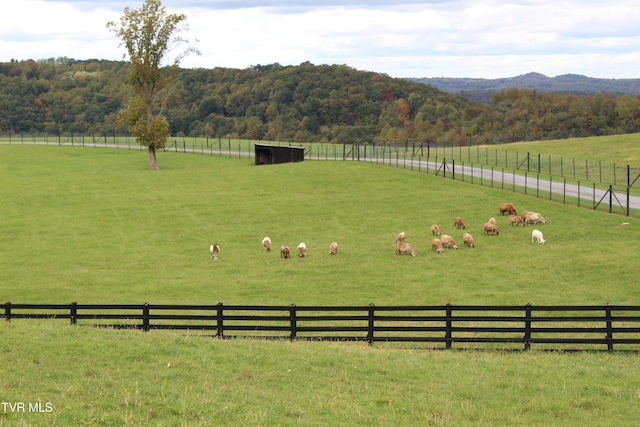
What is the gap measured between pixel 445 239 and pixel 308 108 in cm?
13325

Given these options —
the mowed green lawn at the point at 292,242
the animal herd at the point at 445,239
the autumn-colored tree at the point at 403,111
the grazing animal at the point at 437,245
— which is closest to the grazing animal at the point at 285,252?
the animal herd at the point at 445,239

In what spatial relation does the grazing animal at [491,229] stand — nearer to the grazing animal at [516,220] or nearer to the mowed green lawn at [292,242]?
the mowed green lawn at [292,242]

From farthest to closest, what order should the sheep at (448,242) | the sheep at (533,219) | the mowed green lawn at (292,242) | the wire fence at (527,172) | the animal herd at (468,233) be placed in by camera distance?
the wire fence at (527,172) < the sheep at (533,219) < the sheep at (448,242) < the animal herd at (468,233) < the mowed green lawn at (292,242)

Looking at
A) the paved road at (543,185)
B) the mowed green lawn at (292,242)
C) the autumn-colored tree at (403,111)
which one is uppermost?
the autumn-colored tree at (403,111)

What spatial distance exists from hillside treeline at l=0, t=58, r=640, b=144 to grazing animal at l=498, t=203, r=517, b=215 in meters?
92.7

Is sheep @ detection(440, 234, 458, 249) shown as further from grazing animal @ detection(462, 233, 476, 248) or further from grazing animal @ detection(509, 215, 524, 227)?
grazing animal @ detection(509, 215, 524, 227)

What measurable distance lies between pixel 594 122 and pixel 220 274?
12098 cm

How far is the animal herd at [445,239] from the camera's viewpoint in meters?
38.4

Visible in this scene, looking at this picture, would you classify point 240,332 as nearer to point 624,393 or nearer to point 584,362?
point 584,362

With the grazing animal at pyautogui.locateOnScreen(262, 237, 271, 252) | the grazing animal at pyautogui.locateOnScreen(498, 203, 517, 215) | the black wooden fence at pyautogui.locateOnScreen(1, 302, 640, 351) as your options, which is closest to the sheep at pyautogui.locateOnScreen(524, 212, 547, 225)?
the grazing animal at pyautogui.locateOnScreen(498, 203, 517, 215)

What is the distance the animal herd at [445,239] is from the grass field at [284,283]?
59 cm

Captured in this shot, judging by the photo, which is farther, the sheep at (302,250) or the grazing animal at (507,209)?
the grazing animal at (507,209)

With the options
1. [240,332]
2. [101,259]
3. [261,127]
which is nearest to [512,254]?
[240,332]

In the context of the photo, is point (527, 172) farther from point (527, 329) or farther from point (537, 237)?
point (527, 329)
